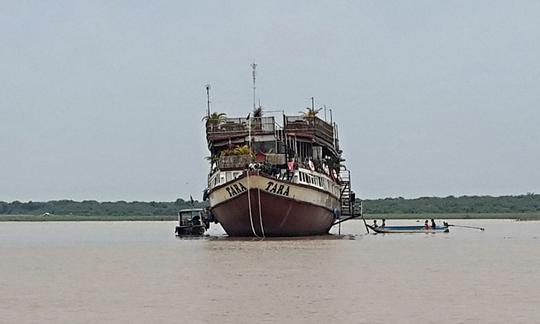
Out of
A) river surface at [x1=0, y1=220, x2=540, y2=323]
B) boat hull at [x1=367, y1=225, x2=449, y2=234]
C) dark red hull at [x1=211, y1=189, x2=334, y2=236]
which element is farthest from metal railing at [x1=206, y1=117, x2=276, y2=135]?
boat hull at [x1=367, y1=225, x2=449, y2=234]

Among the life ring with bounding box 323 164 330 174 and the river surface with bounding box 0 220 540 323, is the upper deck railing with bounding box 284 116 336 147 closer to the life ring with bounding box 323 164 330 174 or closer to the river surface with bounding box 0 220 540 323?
the life ring with bounding box 323 164 330 174

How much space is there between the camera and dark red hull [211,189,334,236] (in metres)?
50.2

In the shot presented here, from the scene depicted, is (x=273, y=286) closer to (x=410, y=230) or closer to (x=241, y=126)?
(x=241, y=126)

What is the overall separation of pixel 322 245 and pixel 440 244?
8090 millimetres

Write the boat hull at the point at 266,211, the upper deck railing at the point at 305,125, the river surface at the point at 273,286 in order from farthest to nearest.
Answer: the upper deck railing at the point at 305,125, the boat hull at the point at 266,211, the river surface at the point at 273,286

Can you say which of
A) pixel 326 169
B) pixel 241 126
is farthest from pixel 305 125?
pixel 326 169

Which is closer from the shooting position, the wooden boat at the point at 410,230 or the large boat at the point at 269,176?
the large boat at the point at 269,176

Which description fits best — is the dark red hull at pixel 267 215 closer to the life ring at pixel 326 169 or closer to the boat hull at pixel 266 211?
the boat hull at pixel 266 211

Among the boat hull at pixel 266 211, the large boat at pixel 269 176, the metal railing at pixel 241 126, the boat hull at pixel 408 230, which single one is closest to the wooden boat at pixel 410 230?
the boat hull at pixel 408 230

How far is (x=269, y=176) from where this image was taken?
1965 inches

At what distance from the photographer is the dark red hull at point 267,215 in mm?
50250

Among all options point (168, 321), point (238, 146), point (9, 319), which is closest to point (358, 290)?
point (168, 321)

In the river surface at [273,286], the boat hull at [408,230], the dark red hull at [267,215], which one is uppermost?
the dark red hull at [267,215]

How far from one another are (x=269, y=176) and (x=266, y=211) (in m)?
1.88
